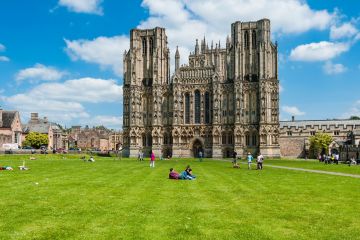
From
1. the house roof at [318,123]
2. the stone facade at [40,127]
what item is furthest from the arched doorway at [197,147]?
the stone facade at [40,127]

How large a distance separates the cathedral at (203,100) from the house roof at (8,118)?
27.4m

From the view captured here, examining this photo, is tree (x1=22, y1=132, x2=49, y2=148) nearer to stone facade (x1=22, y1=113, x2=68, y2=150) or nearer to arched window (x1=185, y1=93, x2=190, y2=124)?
stone facade (x1=22, y1=113, x2=68, y2=150)

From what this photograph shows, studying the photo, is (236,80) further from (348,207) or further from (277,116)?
(348,207)

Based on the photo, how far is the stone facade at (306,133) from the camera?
102812mm

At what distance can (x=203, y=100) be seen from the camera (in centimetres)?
9412

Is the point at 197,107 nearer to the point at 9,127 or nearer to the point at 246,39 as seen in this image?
the point at 246,39

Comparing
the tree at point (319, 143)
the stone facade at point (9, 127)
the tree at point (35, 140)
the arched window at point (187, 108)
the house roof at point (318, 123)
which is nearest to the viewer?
the arched window at point (187, 108)

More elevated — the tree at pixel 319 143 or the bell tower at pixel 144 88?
the bell tower at pixel 144 88

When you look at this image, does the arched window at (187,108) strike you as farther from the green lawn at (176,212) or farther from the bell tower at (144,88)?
the green lawn at (176,212)

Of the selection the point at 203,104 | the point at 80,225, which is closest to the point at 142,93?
the point at 203,104

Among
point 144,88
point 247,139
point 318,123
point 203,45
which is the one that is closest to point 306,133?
point 318,123

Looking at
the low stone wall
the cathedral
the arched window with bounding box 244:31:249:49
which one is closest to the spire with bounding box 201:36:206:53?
the cathedral

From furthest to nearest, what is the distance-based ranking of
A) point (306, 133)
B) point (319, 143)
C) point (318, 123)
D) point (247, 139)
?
1. point (318, 123)
2. point (306, 133)
3. point (319, 143)
4. point (247, 139)

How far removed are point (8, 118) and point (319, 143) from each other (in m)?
75.4
